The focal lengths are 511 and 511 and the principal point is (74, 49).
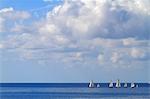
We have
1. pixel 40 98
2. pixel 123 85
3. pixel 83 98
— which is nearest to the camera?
pixel 83 98

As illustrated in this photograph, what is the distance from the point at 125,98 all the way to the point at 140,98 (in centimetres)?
230

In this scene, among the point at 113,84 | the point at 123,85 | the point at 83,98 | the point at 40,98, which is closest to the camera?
the point at 83,98

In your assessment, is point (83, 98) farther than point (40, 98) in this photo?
No

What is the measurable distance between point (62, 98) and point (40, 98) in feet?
14.5

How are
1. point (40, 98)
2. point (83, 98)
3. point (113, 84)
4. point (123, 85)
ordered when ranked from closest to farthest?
point (83, 98) → point (40, 98) → point (113, 84) → point (123, 85)

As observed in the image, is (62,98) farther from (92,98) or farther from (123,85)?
(123,85)

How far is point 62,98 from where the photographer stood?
266 feet

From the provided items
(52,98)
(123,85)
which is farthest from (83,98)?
(123,85)

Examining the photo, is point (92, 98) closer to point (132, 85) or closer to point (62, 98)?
point (62, 98)

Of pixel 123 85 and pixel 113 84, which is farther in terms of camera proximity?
pixel 123 85

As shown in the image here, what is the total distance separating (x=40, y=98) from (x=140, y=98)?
16459 mm

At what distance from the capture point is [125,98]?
259ft

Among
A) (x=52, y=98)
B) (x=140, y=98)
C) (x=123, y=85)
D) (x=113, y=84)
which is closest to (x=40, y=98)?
(x=52, y=98)

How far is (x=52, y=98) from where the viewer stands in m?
84.2
